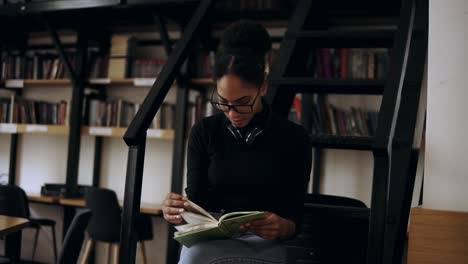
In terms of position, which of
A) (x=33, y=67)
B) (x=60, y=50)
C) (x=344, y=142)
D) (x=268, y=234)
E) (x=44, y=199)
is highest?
(x=60, y=50)

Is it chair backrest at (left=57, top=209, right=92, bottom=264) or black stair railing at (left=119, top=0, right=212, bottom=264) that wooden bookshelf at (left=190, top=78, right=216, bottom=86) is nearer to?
chair backrest at (left=57, top=209, right=92, bottom=264)

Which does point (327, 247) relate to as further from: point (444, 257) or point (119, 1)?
point (119, 1)

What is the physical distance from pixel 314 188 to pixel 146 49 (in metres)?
2.07

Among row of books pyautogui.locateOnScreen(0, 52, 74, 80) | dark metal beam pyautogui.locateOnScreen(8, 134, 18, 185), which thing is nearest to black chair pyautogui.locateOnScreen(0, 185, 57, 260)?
row of books pyautogui.locateOnScreen(0, 52, 74, 80)

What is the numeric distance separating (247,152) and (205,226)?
11.6 inches

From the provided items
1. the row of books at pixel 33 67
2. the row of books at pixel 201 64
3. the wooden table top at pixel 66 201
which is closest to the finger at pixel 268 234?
the wooden table top at pixel 66 201

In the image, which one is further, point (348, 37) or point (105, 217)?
point (105, 217)

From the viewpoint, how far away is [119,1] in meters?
3.77

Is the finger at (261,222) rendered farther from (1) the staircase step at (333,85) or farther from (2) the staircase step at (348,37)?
(2) the staircase step at (348,37)

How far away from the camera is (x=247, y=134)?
57.4 inches

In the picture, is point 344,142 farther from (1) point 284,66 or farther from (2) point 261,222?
(2) point 261,222

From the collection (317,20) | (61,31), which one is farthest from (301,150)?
(61,31)

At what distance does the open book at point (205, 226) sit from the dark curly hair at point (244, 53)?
0.42m

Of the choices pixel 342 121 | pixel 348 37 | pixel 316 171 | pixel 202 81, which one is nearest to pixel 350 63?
pixel 342 121
